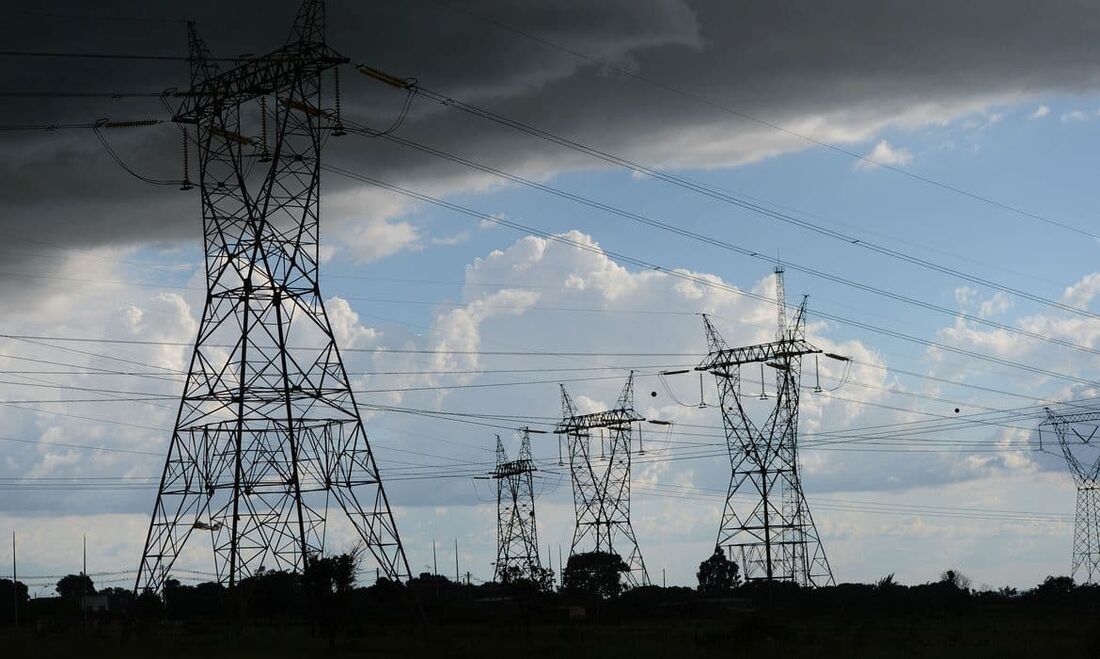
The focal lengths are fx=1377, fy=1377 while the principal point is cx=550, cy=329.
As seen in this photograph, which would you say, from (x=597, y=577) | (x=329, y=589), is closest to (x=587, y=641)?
(x=329, y=589)

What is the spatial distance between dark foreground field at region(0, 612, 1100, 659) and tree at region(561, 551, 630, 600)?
4434 centimetres

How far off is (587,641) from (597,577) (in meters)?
66.1

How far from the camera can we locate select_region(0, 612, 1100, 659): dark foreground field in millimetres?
63781

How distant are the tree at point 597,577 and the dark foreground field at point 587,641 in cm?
4434

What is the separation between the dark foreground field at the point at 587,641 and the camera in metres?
63.8

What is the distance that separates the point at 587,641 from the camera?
245 feet

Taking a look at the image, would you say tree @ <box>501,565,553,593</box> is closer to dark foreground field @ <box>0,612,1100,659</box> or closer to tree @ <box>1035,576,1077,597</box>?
dark foreground field @ <box>0,612,1100,659</box>

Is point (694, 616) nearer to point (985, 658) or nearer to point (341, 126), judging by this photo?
point (985, 658)

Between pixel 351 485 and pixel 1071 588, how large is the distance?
127323 millimetres

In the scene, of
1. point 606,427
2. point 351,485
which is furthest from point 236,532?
point 606,427

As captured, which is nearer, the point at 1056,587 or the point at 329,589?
the point at 329,589

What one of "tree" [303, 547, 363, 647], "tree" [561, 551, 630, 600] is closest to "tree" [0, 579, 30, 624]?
"tree" [561, 551, 630, 600]

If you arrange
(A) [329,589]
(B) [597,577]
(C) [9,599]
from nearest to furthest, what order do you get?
(A) [329,589], (B) [597,577], (C) [9,599]

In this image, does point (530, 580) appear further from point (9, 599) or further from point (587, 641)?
point (9, 599)
